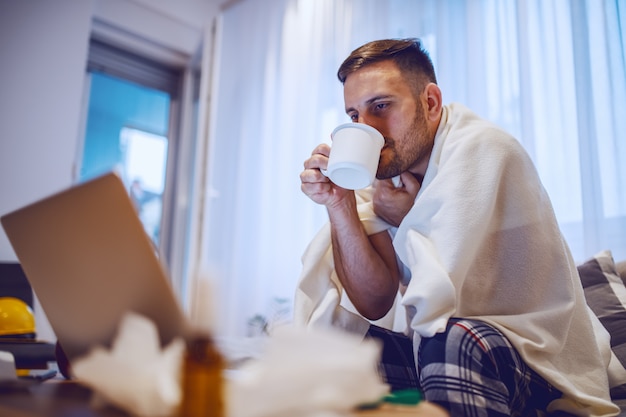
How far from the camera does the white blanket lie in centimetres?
87

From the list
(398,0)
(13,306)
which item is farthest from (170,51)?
(13,306)

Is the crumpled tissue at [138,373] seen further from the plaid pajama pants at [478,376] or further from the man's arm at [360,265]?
the man's arm at [360,265]

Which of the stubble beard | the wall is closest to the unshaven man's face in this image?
the stubble beard

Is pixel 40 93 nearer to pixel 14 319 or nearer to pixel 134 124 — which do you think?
pixel 134 124

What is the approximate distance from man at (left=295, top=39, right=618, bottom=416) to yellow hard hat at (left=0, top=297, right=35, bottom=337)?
1.34m

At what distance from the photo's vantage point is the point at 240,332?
305 centimetres

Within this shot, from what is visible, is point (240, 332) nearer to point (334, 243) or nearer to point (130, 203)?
point (334, 243)

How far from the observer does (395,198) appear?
1.23 meters

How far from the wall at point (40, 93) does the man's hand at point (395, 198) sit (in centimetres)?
236

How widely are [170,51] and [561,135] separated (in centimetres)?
296

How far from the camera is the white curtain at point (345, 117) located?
5.69ft

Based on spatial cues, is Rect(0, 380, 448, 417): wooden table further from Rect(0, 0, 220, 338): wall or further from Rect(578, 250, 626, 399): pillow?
Rect(0, 0, 220, 338): wall

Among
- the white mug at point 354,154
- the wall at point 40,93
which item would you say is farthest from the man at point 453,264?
the wall at point 40,93

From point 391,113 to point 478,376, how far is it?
715 mm
